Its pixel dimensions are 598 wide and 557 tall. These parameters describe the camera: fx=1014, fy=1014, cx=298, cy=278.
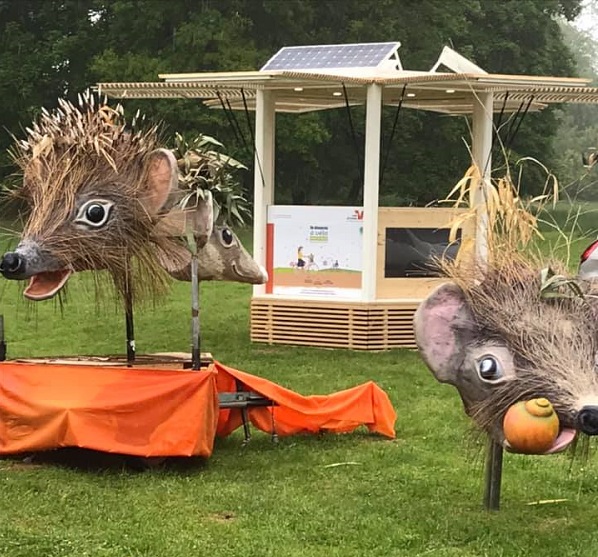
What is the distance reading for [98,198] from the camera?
6289 millimetres

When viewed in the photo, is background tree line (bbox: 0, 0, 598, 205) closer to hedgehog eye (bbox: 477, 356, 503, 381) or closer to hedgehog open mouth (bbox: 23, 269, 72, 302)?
hedgehog open mouth (bbox: 23, 269, 72, 302)

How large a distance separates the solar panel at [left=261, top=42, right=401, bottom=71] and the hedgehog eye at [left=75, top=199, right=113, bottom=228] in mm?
5308

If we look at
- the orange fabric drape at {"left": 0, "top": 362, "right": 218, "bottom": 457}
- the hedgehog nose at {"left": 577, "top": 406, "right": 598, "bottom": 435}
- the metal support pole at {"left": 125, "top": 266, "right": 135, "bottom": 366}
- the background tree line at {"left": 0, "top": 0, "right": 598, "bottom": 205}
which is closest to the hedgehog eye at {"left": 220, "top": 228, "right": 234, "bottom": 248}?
the metal support pole at {"left": 125, "top": 266, "right": 135, "bottom": 366}

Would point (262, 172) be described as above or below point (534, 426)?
above

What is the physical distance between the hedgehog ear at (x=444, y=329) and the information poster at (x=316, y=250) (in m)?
6.20

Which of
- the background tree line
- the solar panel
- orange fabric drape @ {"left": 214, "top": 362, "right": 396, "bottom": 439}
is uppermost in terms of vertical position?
the background tree line

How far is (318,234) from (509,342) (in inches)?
261

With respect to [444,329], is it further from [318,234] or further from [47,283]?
[318,234]

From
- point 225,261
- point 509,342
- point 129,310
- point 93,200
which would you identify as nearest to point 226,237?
point 225,261

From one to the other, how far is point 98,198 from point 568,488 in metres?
3.38

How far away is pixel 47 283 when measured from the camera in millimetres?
6234

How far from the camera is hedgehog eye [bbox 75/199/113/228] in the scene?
246 inches

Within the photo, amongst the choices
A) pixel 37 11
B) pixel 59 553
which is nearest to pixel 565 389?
pixel 59 553

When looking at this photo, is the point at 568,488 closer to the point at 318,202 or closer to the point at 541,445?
the point at 541,445
